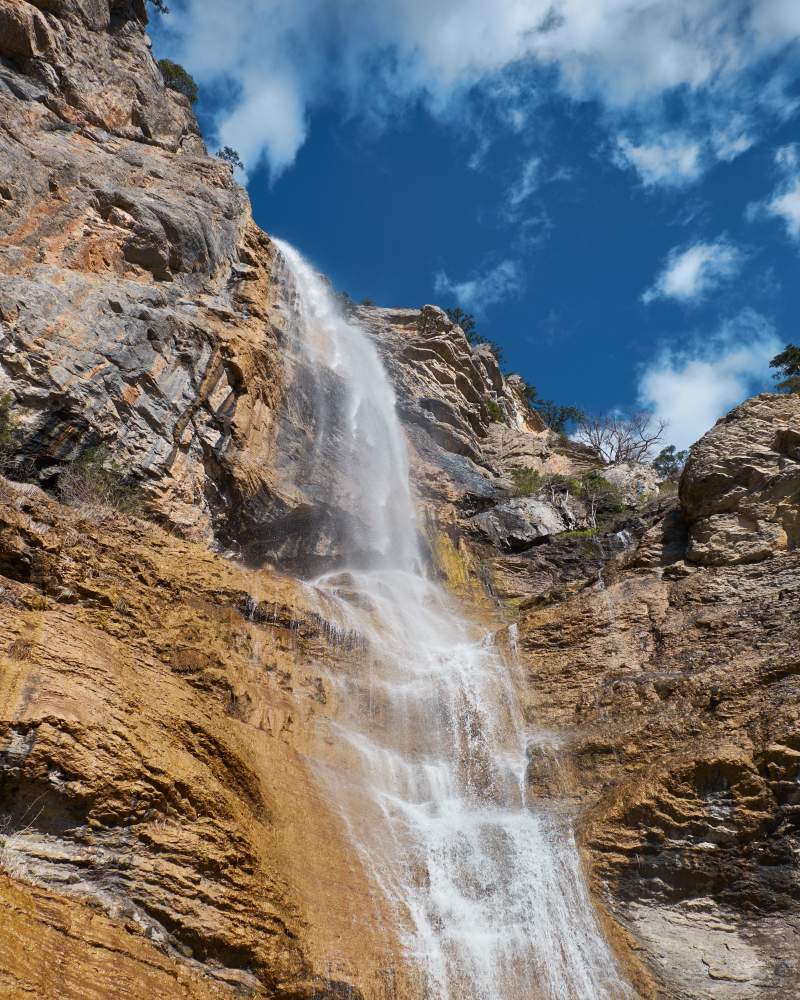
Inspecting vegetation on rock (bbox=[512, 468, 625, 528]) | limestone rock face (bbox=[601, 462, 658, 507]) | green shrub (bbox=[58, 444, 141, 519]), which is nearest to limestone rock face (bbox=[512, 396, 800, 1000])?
green shrub (bbox=[58, 444, 141, 519])

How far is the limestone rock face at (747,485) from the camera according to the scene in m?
15.9

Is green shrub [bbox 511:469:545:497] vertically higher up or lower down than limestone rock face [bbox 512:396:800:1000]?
higher up

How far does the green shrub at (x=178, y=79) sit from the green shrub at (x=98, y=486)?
2931cm

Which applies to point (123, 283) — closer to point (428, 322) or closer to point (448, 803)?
point (448, 803)

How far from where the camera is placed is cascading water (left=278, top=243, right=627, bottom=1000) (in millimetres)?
9312

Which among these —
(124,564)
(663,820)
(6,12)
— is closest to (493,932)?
(663,820)

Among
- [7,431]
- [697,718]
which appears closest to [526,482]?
[697,718]

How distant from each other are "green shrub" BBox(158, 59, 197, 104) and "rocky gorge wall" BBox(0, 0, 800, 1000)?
10.1 m

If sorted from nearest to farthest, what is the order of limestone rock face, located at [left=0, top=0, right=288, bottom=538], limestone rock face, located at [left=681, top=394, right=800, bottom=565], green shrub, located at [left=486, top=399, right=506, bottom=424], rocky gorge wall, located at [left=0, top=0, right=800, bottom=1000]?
rocky gorge wall, located at [left=0, top=0, right=800, bottom=1000], limestone rock face, located at [left=681, top=394, right=800, bottom=565], limestone rock face, located at [left=0, top=0, right=288, bottom=538], green shrub, located at [left=486, top=399, right=506, bottom=424]

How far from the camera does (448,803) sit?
1208 cm

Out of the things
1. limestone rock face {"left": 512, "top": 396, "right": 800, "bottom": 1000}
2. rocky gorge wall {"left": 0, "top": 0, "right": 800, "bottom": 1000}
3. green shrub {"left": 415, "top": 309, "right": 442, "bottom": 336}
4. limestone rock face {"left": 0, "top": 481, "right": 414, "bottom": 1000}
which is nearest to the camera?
limestone rock face {"left": 0, "top": 481, "right": 414, "bottom": 1000}

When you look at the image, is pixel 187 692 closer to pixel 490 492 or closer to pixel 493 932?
pixel 493 932

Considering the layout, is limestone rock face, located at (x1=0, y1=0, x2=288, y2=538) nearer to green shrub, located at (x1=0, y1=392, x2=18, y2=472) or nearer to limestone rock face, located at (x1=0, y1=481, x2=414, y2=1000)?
green shrub, located at (x1=0, y1=392, x2=18, y2=472)

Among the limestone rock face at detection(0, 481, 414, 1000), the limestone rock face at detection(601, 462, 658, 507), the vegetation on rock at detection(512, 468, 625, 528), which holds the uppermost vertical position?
the limestone rock face at detection(601, 462, 658, 507)
